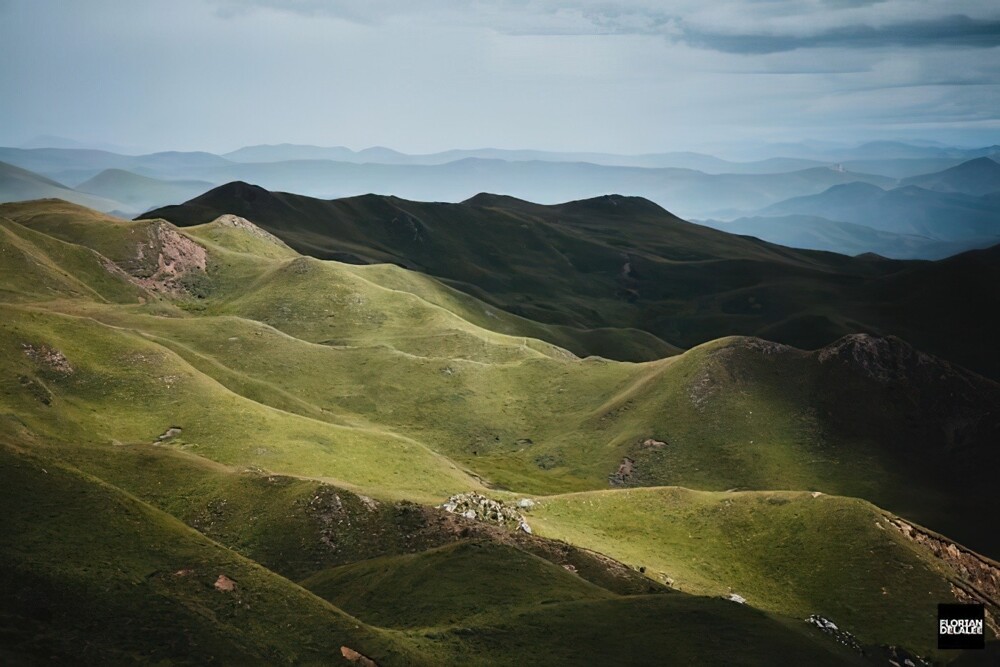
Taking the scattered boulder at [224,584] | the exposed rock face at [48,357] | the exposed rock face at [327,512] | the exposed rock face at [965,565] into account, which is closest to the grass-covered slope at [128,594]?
the scattered boulder at [224,584]

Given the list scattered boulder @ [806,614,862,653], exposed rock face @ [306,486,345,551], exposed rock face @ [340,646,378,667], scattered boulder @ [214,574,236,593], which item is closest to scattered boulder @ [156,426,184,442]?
exposed rock face @ [306,486,345,551]

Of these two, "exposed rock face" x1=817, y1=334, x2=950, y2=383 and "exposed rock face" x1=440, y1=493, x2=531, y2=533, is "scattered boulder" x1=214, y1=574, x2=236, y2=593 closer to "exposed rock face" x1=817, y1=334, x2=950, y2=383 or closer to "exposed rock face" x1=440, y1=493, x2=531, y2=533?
"exposed rock face" x1=440, y1=493, x2=531, y2=533

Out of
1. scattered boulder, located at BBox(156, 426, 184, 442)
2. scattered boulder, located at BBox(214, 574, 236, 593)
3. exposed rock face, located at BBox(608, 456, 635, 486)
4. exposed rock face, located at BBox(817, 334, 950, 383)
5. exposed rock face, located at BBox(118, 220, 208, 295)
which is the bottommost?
exposed rock face, located at BBox(608, 456, 635, 486)

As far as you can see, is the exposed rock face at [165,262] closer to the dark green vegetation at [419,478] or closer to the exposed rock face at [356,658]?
the dark green vegetation at [419,478]

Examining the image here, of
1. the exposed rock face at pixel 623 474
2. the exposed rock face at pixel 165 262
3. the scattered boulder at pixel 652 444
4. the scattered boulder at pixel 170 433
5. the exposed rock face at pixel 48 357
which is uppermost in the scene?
the exposed rock face at pixel 165 262

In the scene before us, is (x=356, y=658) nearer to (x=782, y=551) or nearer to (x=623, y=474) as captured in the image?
(x=782, y=551)

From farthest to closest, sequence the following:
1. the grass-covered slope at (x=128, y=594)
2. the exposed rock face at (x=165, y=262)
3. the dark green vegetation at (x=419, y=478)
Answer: the exposed rock face at (x=165, y=262)
the dark green vegetation at (x=419, y=478)
the grass-covered slope at (x=128, y=594)

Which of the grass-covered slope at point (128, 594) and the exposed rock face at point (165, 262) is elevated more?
the exposed rock face at point (165, 262)

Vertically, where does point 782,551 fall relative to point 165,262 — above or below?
below

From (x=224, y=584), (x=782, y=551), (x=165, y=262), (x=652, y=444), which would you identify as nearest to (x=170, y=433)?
(x=224, y=584)
